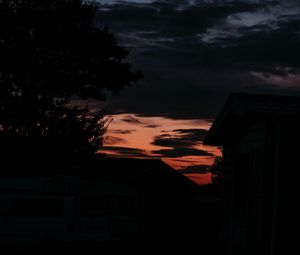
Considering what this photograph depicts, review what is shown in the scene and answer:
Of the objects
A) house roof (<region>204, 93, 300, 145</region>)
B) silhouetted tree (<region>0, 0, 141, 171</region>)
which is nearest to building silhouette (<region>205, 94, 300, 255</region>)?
house roof (<region>204, 93, 300, 145</region>)

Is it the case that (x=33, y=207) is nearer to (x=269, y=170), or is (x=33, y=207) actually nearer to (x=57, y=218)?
(x=57, y=218)

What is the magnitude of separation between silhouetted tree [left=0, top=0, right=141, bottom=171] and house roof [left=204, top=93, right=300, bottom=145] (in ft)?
57.3

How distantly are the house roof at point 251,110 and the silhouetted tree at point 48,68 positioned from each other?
1745 cm

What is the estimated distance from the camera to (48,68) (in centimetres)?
3055

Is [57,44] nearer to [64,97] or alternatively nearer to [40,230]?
[64,97]

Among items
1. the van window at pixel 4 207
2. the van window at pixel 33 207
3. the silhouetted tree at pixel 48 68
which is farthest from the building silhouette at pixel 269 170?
the silhouetted tree at pixel 48 68

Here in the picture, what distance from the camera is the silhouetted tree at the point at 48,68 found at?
99.6 feet

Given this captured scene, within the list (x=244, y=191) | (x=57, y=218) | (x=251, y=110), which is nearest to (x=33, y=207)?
(x=57, y=218)

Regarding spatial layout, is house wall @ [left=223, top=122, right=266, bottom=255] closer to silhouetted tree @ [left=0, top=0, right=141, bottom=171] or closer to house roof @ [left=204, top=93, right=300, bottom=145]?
house roof @ [left=204, top=93, right=300, bottom=145]

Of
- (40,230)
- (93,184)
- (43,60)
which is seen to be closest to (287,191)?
(40,230)

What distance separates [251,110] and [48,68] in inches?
832

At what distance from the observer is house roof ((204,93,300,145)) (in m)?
10.8

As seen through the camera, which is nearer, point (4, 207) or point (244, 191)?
point (244, 191)

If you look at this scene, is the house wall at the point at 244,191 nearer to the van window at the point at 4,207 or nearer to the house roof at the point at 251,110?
the house roof at the point at 251,110
